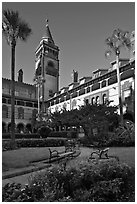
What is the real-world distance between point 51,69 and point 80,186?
42128mm

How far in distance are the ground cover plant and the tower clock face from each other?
4106 centimetres

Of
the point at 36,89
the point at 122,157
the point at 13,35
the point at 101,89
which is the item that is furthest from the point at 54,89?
the point at 122,157

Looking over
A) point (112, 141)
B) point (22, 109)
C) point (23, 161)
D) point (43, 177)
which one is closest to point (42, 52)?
point (22, 109)

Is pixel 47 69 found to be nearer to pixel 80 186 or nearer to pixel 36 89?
pixel 36 89

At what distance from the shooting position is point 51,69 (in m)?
45.2

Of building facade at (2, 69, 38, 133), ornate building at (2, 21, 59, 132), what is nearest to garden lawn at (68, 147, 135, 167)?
ornate building at (2, 21, 59, 132)

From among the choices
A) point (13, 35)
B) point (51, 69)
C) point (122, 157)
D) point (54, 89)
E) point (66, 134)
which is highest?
point (51, 69)

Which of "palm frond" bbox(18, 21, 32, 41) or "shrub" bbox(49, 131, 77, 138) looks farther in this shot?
"shrub" bbox(49, 131, 77, 138)

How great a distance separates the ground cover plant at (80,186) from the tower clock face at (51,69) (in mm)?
41056

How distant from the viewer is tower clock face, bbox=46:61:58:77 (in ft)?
147

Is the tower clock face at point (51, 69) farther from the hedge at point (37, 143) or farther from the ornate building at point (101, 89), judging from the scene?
the hedge at point (37, 143)

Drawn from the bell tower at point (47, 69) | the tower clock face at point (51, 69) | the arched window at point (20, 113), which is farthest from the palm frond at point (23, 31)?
the tower clock face at point (51, 69)

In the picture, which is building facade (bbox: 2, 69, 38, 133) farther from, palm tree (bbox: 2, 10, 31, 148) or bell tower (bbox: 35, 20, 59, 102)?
palm tree (bbox: 2, 10, 31, 148)

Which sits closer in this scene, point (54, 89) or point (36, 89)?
point (54, 89)
